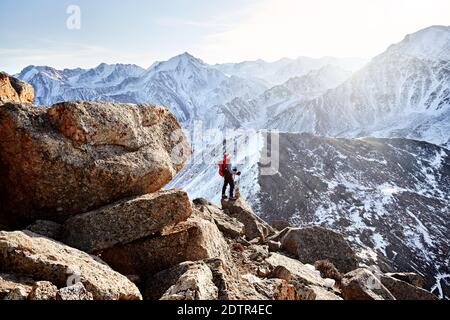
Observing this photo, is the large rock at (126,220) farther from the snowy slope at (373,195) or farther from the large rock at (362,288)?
the snowy slope at (373,195)

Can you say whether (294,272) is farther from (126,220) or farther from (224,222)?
(126,220)

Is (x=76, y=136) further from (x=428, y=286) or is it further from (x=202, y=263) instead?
(x=428, y=286)

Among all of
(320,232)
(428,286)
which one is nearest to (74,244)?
(320,232)

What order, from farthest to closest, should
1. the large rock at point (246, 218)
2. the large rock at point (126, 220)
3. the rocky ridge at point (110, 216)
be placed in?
the large rock at point (246, 218)
the large rock at point (126, 220)
the rocky ridge at point (110, 216)

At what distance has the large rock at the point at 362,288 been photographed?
1138 centimetres

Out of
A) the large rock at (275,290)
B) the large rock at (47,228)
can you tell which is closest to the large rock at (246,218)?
the large rock at (275,290)

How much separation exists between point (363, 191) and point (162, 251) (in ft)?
430

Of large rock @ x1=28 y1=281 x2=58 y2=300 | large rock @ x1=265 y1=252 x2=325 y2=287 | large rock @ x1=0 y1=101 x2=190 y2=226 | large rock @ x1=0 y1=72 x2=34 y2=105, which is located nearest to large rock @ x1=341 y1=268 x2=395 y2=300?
large rock @ x1=265 y1=252 x2=325 y2=287

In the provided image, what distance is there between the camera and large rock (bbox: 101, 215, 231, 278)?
9180mm

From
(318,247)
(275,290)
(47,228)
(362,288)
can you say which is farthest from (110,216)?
(318,247)

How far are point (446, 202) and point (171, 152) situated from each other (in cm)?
14467

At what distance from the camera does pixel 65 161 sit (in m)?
9.51

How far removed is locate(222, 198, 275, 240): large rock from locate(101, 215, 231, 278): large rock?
804cm

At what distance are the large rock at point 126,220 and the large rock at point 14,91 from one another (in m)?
4.70
